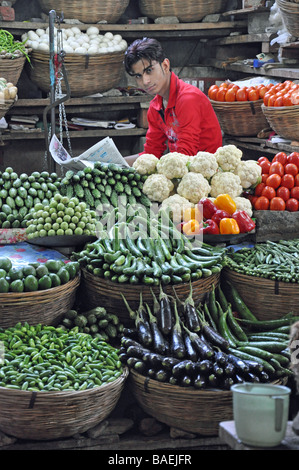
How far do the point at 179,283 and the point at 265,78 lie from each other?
400cm

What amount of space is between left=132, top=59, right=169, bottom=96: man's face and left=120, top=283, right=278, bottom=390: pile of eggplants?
2073 mm

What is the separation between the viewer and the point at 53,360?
7.92 ft

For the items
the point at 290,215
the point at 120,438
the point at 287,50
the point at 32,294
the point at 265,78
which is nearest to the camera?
the point at 120,438

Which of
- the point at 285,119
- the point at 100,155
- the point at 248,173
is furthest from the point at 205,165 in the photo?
the point at 285,119

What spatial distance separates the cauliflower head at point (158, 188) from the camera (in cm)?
348

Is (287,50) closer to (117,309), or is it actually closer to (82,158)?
(82,158)

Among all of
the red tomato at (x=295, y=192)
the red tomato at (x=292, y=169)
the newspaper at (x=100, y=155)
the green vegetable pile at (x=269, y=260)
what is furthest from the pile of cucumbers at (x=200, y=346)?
the newspaper at (x=100, y=155)

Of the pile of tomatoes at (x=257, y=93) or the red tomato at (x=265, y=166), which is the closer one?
the red tomato at (x=265, y=166)

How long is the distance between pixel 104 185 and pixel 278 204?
1046mm

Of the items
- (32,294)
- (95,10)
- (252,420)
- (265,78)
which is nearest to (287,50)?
(265,78)

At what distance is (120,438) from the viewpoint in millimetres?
2438

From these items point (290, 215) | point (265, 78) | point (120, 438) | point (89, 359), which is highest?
point (265, 78)

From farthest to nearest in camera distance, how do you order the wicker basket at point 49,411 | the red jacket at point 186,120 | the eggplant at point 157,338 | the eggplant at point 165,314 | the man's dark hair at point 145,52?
the red jacket at point 186,120
the man's dark hair at point 145,52
the eggplant at point 165,314
the eggplant at point 157,338
the wicker basket at point 49,411

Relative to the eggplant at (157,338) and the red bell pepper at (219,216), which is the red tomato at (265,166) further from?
the eggplant at (157,338)
